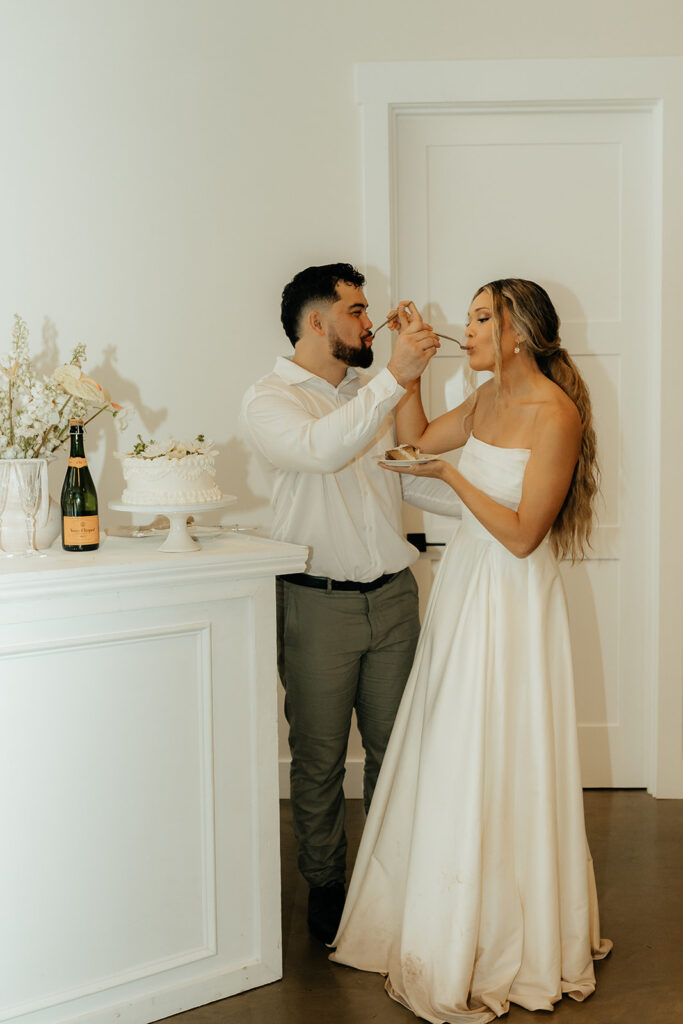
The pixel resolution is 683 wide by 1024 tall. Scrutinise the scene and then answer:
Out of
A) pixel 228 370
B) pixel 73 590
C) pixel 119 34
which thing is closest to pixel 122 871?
pixel 73 590

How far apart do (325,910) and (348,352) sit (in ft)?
4.89

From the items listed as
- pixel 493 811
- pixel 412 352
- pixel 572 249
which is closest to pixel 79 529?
pixel 412 352

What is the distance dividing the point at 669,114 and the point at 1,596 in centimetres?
271

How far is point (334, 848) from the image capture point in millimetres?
2406

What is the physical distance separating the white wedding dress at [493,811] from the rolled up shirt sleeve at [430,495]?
1.33ft

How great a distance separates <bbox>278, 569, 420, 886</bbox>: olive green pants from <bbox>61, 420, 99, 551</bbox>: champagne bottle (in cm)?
62

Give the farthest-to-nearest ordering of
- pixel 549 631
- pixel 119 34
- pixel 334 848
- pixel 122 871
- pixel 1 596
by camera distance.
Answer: pixel 119 34, pixel 334 848, pixel 549 631, pixel 122 871, pixel 1 596

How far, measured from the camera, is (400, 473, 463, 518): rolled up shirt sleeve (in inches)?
101

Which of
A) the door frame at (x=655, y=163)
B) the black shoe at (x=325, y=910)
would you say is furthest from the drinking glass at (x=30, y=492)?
the door frame at (x=655, y=163)

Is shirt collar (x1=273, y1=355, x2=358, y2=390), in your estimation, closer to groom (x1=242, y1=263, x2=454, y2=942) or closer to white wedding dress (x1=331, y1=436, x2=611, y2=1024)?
groom (x1=242, y1=263, x2=454, y2=942)

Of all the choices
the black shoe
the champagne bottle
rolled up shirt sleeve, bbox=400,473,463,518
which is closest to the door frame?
rolled up shirt sleeve, bbox=400,473,463,518

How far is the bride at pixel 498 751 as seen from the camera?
1.98 m

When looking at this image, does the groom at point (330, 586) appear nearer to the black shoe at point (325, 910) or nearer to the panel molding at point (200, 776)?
the black shoe at point (325, 910)

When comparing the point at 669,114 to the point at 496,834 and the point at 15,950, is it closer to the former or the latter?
the point at 496,834
